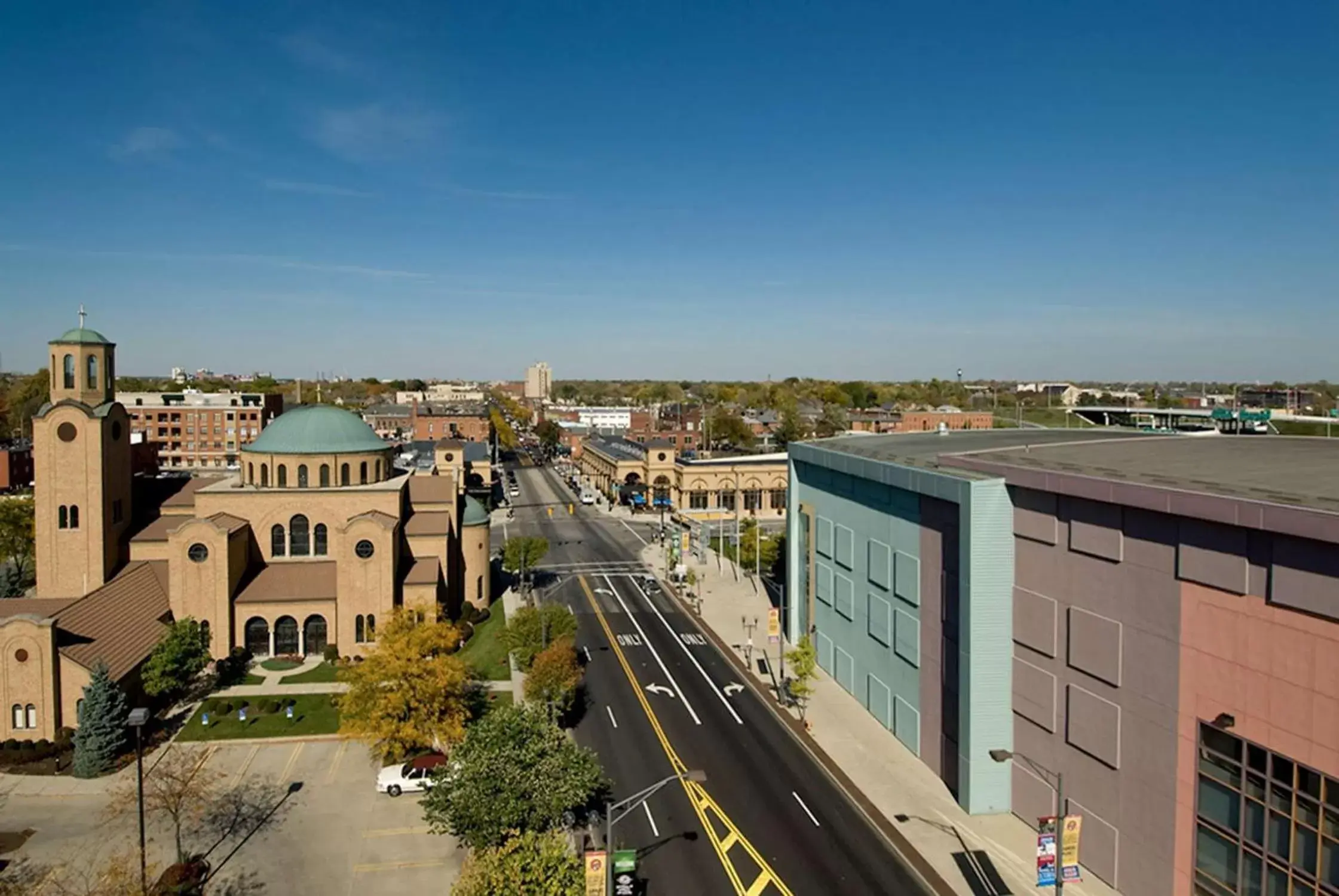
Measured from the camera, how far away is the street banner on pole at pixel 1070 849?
79.6 feet

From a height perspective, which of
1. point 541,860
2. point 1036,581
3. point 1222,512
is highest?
point 1222,512

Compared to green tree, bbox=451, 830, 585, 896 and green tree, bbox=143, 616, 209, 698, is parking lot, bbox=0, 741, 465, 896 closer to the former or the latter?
green tree, bbox=143, 616, 209, 698

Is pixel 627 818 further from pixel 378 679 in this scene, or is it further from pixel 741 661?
pixel 741 661

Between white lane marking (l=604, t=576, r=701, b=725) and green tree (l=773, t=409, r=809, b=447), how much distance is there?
9347 cm

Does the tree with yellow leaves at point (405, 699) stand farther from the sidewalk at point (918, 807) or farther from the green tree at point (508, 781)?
the sidewalk at point (918, 807)

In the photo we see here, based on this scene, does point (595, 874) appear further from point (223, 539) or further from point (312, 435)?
point (312, 435)

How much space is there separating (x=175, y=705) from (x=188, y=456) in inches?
4170

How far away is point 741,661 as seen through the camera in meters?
51.4

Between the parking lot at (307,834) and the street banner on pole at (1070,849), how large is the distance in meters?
18.7

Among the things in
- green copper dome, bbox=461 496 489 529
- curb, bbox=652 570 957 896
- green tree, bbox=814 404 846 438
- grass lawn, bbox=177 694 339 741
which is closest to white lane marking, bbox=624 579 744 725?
curb, bbox=652 570 957 896

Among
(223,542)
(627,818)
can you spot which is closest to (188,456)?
(223,542)

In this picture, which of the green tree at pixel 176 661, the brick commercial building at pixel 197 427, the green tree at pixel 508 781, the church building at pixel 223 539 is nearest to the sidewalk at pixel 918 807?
the green tree at pixel 508 781

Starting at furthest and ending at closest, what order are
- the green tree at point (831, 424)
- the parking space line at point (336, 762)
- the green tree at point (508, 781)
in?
1. the green tree at point (831, 424)
2. the parking space line at point (336, 762)
3. the green tree at point (508, 781)

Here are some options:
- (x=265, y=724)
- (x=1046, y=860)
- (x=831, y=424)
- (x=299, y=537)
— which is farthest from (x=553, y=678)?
(x=831, y=424)
